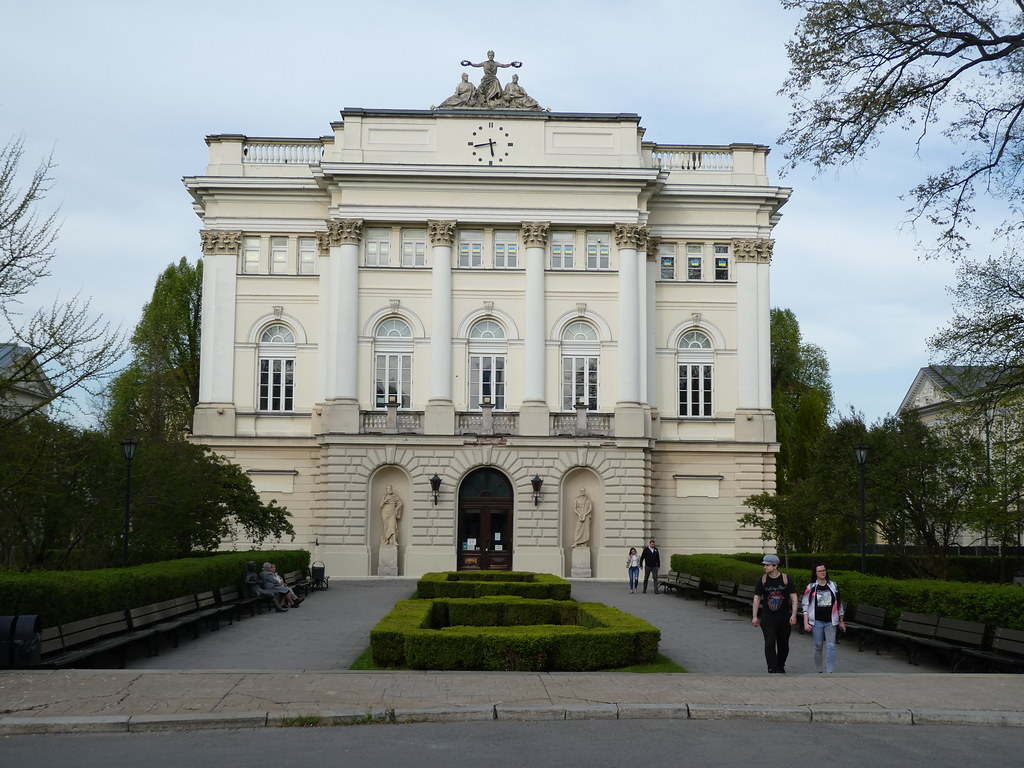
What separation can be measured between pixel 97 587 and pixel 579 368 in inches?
1168

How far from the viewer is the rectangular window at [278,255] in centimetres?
4797

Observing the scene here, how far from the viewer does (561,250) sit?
4712 cm

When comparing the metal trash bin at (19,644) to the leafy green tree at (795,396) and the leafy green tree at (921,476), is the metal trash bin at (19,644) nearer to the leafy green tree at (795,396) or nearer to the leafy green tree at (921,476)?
the leafy green tree at (921,476)

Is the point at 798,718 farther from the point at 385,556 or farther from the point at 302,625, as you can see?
the point at 385,556

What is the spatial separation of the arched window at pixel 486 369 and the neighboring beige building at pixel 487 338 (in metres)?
0.09

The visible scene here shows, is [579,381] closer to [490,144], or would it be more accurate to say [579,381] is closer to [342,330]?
[342,330]

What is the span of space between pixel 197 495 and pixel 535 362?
56.0 feet

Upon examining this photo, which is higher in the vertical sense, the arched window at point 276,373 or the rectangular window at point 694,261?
the rectangular window at point 694,261

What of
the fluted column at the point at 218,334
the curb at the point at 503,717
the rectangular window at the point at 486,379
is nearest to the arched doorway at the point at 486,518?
the rectangular window at the point at 486,379

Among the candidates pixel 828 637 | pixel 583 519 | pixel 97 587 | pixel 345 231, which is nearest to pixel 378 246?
pixel 345 231

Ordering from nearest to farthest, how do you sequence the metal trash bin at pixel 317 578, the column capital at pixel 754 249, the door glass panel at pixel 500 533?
1. the metal trash bin at pixel 317 578
2. the door glass panel at pixel 500 533
3. the column capital at pixel 754 249

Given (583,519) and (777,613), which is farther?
(583,519)

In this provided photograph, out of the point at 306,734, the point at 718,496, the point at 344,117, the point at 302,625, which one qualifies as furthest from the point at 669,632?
the point at 344,117

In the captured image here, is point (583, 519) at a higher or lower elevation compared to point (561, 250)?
lower
